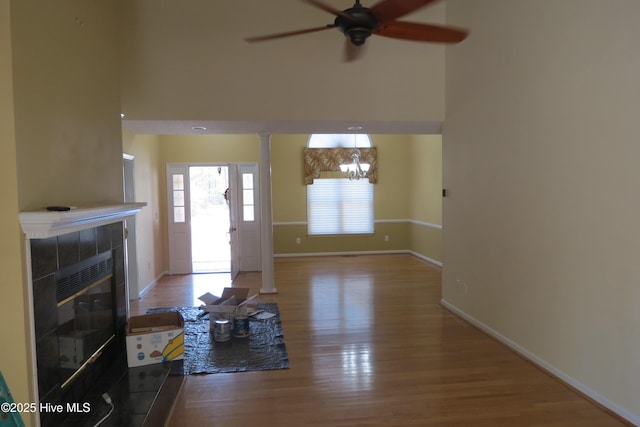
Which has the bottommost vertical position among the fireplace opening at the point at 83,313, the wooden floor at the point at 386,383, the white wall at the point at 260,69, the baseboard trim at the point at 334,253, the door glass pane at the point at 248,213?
the wooden floor at the point at 386,383

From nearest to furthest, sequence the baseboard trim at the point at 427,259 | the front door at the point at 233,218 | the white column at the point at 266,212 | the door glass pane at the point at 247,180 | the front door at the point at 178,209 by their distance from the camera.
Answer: the white column at the point at 266,212 → the front door at the point at 233,218 → the front door at the point at 178,209 → the door glass pane at the point at 247,180 → the baseboard trim at the point at 427,259

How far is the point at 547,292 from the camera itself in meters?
3.34

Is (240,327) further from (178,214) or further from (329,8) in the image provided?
(178,214)

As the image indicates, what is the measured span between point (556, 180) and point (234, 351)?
129 inches

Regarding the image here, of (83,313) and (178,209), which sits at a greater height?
(178,209)

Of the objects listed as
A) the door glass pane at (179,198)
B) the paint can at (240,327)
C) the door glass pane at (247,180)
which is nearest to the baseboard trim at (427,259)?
the door glass pane at (247,180)

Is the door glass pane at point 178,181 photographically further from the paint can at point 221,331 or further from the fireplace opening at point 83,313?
the fireplace opening at point 83,313

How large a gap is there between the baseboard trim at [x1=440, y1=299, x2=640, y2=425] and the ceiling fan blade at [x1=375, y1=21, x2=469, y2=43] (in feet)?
8.74

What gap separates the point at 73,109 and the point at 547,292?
3.82 m

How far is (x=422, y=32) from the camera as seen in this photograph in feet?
8.00

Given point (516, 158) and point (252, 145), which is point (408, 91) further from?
point (252, 145)

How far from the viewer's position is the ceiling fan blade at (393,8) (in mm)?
2037

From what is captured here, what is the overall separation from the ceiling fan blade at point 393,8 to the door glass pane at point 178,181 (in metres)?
6.09

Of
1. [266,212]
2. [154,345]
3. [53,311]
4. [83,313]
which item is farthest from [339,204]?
[53,311]
